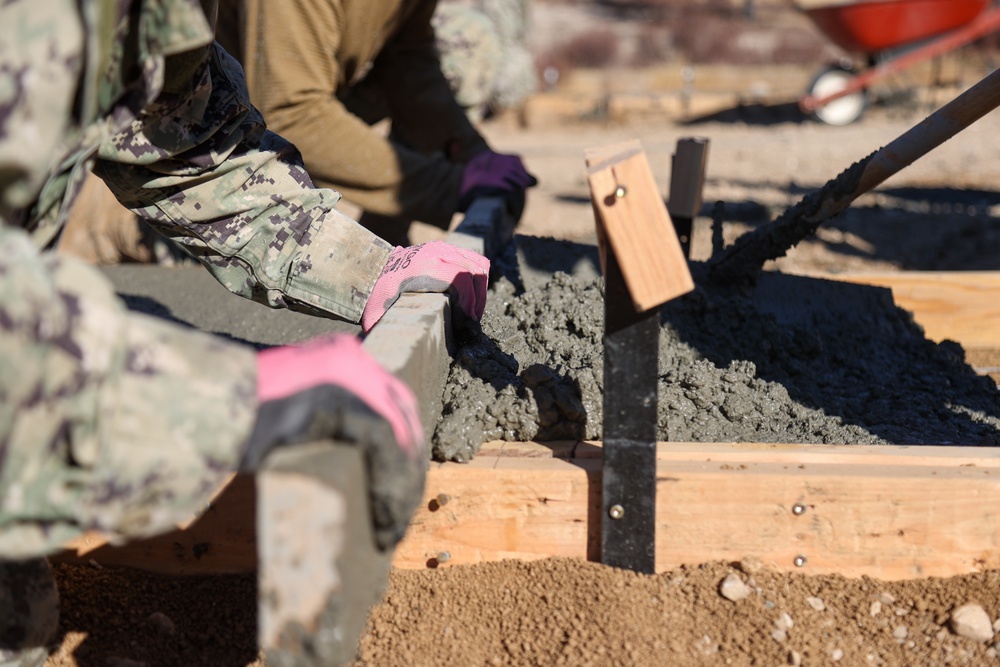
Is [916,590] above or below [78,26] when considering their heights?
below

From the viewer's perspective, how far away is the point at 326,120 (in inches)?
128

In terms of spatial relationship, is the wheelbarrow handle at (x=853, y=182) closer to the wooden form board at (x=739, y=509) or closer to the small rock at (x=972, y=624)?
the wooden form board at (x=739, y=509)

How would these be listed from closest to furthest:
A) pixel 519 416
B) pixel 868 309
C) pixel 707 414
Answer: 1. pixel 519 416
2. pixel 707 414
3. pixel 868 309

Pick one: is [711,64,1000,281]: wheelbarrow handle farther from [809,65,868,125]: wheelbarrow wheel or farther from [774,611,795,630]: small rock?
[809,65,868,125]: wheelbarrow wheel

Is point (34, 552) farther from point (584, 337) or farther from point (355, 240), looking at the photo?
point (584, 337)

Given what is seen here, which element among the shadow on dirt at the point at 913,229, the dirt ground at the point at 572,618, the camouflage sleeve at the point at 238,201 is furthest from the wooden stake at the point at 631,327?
the shadow on dirt at the point at 913,229

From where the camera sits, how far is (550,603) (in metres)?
1.75

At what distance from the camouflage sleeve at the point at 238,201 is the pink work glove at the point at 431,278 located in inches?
1.2

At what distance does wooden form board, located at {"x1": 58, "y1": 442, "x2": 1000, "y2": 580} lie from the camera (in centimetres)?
174

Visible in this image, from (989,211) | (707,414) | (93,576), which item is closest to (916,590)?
(707,414)

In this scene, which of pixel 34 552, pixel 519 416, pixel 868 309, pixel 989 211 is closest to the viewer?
pixel 34 552

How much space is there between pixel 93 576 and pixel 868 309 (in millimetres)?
2248

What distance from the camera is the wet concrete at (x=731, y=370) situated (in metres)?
1.99

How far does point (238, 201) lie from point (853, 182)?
5.04ft
